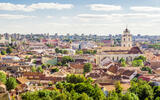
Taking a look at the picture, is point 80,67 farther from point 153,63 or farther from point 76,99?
point 76,99

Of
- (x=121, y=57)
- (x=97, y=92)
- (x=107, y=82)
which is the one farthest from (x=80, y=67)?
(x=97, y=92)

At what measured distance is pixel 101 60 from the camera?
59.5 m

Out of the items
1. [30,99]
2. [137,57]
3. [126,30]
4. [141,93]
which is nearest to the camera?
[30,99]

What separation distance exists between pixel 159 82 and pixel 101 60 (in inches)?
1260

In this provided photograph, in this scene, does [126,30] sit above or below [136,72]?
above

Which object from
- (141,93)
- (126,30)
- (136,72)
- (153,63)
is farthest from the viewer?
(126,30)

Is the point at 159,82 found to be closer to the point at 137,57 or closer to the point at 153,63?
the point at 153,63

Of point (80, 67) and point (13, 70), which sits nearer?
point (13, 70)

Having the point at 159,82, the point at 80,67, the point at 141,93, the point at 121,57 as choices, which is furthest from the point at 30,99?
the point at 121,57

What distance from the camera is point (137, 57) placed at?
5944 cm

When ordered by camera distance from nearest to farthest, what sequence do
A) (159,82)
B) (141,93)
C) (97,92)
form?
(97,92), (141,93), (159,82)

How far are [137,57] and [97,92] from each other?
Result: 40697mm

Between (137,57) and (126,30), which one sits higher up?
(126,30)

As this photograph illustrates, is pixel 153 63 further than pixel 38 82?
Yes
